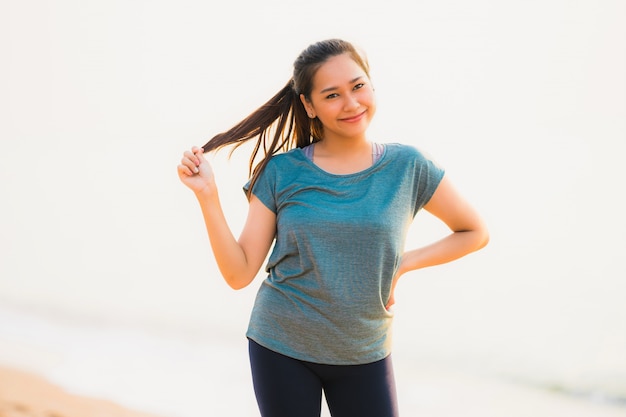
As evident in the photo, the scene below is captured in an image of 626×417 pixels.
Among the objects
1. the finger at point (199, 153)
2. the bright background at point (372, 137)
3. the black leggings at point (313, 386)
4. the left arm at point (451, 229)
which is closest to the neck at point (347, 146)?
the left arm at point (451, 229)

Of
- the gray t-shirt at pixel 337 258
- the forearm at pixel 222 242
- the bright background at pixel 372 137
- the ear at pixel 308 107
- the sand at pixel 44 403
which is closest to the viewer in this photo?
the gray t-shirt at pixel 337 258

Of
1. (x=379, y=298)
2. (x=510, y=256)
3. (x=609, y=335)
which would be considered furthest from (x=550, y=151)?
(x=379, y=298)

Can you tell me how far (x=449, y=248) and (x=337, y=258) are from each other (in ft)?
1.64

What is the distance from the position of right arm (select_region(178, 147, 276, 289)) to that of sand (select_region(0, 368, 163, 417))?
2752 mm

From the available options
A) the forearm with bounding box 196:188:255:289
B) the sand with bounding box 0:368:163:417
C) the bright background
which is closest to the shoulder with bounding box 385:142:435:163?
the forearm with bounding box 196:188:255:289

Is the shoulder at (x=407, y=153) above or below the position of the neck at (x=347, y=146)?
below

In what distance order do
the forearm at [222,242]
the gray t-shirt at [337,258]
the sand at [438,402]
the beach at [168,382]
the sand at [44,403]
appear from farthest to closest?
the beach at [168,382] → the sand at [438,402] → the sand at [44,403] → the forearm at [222,242] → the gray t-shirt at [337,258]

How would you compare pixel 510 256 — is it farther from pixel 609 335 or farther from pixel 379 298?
pixel 379 298

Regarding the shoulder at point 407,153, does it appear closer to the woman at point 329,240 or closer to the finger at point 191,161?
the woman at point 329,240

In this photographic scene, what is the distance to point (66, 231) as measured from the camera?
9359 millimetres

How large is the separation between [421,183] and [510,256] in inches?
236

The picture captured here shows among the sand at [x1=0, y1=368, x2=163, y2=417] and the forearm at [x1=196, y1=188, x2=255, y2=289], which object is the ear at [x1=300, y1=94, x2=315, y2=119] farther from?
the sand at [x1=0, y1=368, x2=163, y2=417]

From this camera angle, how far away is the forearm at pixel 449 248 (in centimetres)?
Answer: 223

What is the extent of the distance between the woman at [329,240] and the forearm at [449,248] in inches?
2.5
